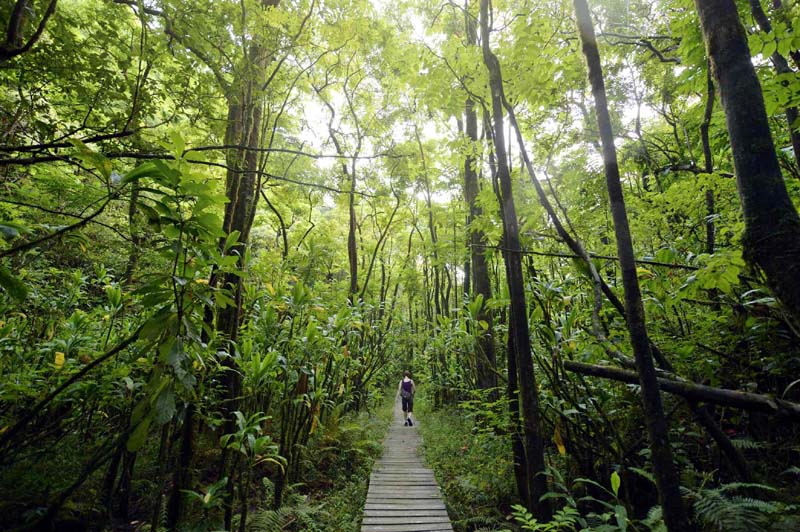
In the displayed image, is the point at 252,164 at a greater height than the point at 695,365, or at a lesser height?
greater

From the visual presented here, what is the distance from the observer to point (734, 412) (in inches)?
131

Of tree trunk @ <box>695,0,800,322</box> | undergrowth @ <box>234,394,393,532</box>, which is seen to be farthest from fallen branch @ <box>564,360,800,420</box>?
undergrowth @ <box>234,394,393,532</box>

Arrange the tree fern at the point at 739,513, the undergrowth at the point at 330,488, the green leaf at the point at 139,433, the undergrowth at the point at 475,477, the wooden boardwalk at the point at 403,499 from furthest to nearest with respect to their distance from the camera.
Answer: the undergrowth at the point at 475,477
the wooden boardwalk at the point at 403,499
the undergrowth at the point at 330,488
the tree fern at the point at 739,513
the green leaf at the point at 139,433

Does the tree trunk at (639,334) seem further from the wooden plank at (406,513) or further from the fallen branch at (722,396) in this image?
the wooden plank at (406,513)

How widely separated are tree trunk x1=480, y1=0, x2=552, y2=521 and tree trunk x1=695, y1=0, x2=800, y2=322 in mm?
1397

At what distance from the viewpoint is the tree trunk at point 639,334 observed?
5.29ft

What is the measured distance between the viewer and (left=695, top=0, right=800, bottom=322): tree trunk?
1.63 m

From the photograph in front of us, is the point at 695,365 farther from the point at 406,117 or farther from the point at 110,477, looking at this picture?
the point at 406,117

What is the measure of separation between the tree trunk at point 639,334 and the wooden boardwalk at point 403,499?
296 centimetres

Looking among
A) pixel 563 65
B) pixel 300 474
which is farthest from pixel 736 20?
pixel 300 474

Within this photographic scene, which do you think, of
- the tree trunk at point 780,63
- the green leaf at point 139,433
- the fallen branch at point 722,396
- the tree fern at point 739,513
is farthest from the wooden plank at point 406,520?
the tree trunk at point 780,63

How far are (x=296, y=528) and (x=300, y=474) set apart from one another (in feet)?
4.27

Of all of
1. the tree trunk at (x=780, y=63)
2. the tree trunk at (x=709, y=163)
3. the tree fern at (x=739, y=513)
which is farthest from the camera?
the tree trunk at (x=709, y=163)

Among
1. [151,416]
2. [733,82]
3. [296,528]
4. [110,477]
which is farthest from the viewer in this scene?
[296,528]
